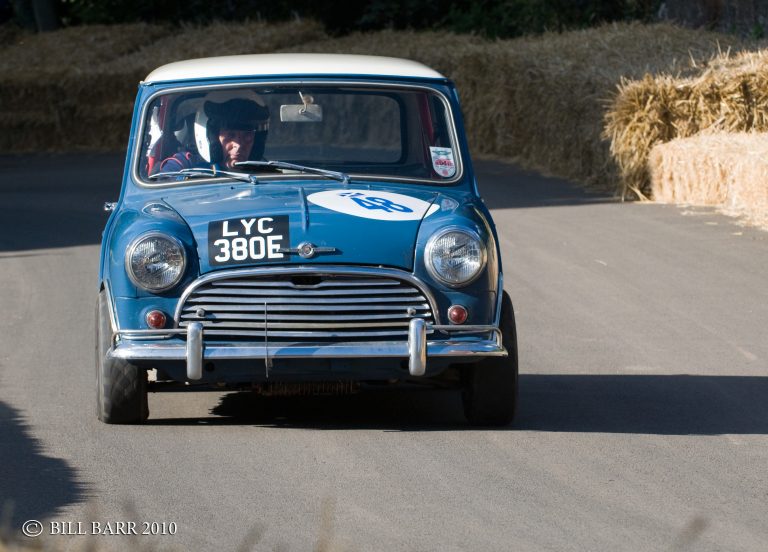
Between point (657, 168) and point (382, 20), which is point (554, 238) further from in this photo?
point (382, 20)

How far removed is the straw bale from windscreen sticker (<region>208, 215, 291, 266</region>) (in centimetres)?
893

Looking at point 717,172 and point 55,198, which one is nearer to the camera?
point 717,172

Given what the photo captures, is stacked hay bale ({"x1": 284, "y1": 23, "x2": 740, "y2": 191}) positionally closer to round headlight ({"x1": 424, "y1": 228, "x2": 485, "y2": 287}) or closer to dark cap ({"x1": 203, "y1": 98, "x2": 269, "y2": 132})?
dark cap ({"x1": 203, "y1": 98, "x2": 269, "y2": 132})

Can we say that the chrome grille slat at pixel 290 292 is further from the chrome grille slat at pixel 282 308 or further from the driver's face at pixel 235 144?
the driver's face at pixel 235 144

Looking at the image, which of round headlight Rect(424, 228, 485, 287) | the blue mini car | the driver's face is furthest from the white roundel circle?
the driver's face

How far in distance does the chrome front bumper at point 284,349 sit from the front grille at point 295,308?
0.18 ft

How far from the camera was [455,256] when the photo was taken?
655cm

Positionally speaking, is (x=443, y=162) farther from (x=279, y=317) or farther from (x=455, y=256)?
(x=279, y=317)

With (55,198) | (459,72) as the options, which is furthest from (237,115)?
(459,72)

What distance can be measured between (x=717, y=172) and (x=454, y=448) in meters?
10.5

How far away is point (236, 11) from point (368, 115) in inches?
1004

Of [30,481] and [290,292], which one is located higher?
[290,292]

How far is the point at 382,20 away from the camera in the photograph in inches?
1203

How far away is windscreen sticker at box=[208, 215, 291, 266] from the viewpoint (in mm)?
6461
